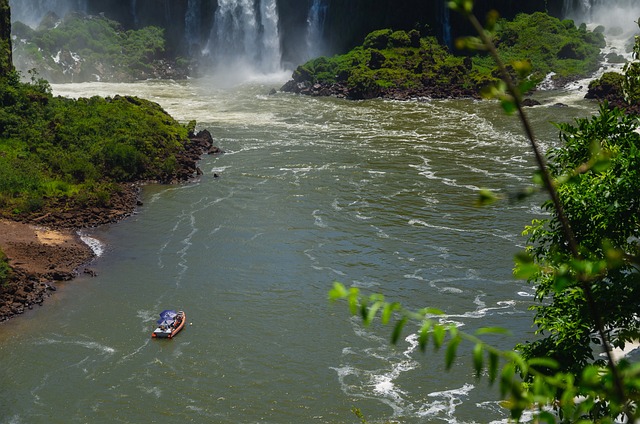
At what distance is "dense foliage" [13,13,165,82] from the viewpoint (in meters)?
83.6

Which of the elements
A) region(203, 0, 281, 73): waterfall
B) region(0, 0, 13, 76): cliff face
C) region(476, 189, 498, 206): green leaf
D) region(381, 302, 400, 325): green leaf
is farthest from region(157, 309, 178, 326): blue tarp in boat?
region(203, 0, 281, 73): waterfall

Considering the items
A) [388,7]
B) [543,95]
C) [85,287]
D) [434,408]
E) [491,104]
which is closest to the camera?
[434,408]

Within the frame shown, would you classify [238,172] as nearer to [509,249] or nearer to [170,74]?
[509,249]

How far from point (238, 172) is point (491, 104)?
29.6 m

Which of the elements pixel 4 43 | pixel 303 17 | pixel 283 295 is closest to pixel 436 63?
pixel 303 17

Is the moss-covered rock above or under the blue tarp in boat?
above

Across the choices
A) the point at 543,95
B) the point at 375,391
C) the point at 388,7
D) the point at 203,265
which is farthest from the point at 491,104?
the point at 375,391

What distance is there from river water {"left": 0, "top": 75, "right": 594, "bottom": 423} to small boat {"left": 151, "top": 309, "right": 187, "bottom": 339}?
259mm

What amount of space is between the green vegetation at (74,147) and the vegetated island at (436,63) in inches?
1032

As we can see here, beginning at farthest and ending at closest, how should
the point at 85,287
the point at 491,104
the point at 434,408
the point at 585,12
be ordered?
the point at 585,12 < the point at 491,104 < the point at 85,287 < the point at 434,408

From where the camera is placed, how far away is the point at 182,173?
40906mm

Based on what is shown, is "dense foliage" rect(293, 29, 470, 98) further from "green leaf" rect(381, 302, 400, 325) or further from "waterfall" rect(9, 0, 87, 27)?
"green leaf" rect(381, 302, 400, 325)

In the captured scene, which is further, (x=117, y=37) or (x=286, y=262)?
(x=117, y=37)

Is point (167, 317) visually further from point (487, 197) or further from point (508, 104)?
point (508, 104)
